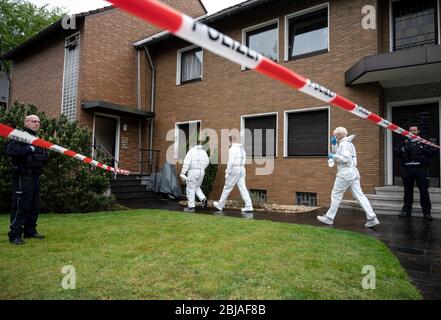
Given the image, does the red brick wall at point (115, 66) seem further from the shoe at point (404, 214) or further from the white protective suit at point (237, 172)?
Result: the shoe at point (404, 214)

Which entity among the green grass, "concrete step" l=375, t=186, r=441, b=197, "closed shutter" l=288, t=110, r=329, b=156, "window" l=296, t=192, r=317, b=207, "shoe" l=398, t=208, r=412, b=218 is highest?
"closed shutter" l=288, t=110, r=329, b=156

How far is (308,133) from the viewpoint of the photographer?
989 cm

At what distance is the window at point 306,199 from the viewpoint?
31.3 ft

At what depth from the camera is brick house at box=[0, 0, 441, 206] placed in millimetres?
8602

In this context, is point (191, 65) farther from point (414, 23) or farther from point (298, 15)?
point (414, 23)

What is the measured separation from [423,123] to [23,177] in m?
9.52

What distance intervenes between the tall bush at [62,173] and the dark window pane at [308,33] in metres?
7.05

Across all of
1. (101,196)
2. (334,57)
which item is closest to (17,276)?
(101,196)

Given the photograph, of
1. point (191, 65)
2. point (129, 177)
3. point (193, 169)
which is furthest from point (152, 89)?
point (193, 169)

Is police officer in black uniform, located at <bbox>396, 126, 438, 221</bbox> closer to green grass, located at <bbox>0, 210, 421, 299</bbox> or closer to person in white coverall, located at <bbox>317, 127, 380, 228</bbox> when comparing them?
person in white coverall, located at <bbox>317, 127, 380, 228</bbox>

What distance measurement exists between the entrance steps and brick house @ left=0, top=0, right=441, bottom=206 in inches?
13.3

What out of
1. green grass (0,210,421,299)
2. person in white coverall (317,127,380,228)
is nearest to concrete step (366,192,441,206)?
person in white coverall (317,127,380,228)

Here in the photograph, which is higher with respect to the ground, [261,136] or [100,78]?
[100,78]

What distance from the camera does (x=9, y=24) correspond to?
2356 centimetres
